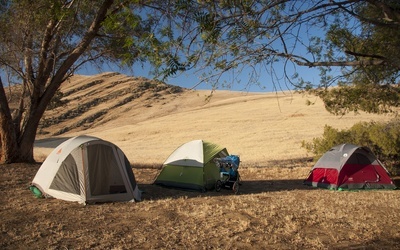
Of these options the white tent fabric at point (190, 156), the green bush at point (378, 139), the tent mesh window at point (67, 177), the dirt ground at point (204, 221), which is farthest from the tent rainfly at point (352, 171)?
the tent mesh window at point (67, 177)

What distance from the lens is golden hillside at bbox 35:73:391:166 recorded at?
98.4 ft

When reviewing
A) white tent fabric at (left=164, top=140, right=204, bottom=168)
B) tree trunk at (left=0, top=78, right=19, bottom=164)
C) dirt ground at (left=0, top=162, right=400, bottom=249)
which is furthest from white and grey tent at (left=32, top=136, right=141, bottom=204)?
tree trunk at (left=0, top=78, right=19, bottom=164)

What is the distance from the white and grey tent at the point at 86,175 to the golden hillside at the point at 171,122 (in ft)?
27.2

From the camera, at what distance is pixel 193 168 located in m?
12.8

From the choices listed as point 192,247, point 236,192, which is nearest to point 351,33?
point 236,192

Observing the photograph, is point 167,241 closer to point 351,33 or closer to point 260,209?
point 260,209

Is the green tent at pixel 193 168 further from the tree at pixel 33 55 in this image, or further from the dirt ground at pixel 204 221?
the tree at pixel 33 55

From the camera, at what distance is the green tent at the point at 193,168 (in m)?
12.5

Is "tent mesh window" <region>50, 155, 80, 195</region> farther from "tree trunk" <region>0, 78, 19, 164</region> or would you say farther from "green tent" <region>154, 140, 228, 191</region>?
"tree trunk" <region>0, 78, 19, 164</region>

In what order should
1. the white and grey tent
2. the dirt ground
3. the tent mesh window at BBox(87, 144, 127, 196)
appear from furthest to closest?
the tent mesh window at BBox(87, 144, 127, 196) < the white and grey tent < the dirt ground

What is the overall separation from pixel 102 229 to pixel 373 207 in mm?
7189

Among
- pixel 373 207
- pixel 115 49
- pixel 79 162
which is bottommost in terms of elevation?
pixel 373 207

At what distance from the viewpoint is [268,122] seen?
42.8 meters

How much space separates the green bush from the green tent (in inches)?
259
